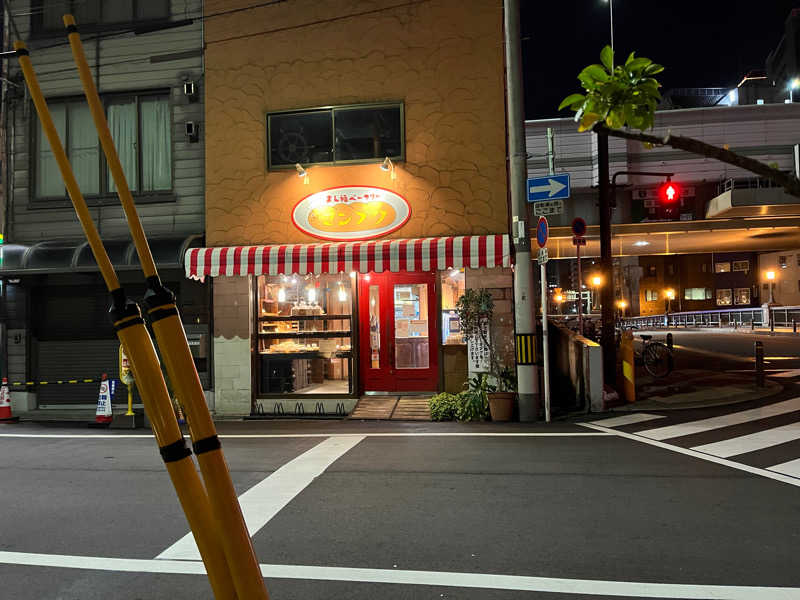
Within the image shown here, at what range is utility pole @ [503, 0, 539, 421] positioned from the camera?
34.7ft

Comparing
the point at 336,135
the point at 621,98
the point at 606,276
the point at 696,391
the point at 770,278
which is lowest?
the point at 696,391

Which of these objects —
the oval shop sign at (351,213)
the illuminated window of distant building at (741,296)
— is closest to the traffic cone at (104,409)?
the oval shop sign at (351,213)

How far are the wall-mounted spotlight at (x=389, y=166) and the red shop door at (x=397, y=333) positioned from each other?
207cm

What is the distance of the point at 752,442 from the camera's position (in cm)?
837

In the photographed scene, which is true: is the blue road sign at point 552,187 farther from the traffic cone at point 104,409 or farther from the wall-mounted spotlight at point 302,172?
the traffic cone at point 104,409

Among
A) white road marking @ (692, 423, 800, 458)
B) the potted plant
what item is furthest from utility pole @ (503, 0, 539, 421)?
white road marking @ (692, 423, 800, 458)

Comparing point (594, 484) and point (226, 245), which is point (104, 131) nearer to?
point (594, 484)

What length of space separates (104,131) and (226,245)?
1178 centimetres

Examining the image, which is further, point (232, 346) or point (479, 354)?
point (232, 346)

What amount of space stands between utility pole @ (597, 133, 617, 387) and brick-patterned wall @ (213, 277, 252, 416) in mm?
7966

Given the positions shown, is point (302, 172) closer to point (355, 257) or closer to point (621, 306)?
point (355, 257)

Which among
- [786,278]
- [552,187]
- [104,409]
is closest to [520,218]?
[552,187]

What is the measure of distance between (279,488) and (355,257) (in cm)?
576

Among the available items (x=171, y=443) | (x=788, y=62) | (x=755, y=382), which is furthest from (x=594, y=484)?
(x=788, y=62)
